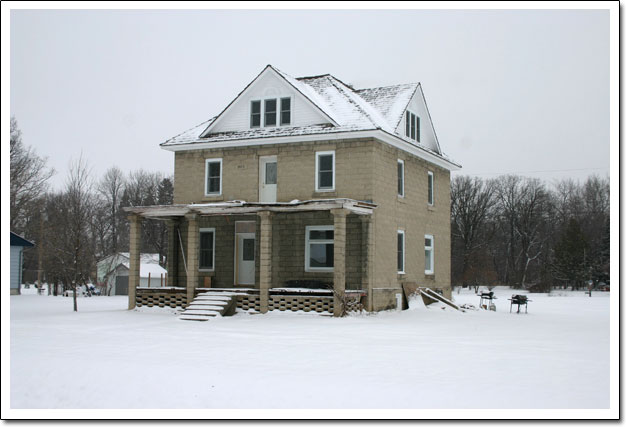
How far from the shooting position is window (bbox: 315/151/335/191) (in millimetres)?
24500

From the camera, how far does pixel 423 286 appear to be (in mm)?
27531

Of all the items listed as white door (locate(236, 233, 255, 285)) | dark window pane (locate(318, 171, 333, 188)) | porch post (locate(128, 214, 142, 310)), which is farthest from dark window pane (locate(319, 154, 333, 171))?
porch post (locate(128, 214, 142, 310))

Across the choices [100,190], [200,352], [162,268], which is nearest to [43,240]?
[162,268]

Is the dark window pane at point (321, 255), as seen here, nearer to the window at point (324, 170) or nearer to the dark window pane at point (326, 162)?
the window at point (324, 170)

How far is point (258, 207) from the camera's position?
22.5m

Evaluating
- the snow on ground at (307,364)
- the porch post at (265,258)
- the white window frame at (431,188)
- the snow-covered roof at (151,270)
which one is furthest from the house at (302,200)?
the snow-covered roof at (151,270)

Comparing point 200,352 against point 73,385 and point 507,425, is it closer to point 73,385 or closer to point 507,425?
point 73,385

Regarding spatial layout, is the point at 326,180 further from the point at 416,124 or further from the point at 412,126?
the point at 416,124

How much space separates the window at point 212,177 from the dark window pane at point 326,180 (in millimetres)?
4256

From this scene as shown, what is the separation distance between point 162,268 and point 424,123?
3330 cm

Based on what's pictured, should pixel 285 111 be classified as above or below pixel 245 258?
above

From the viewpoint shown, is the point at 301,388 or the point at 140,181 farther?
the point at 140,181

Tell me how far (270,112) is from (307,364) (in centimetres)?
1497

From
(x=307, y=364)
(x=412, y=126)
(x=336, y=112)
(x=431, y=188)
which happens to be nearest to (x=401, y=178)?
(x=412, y=126)
